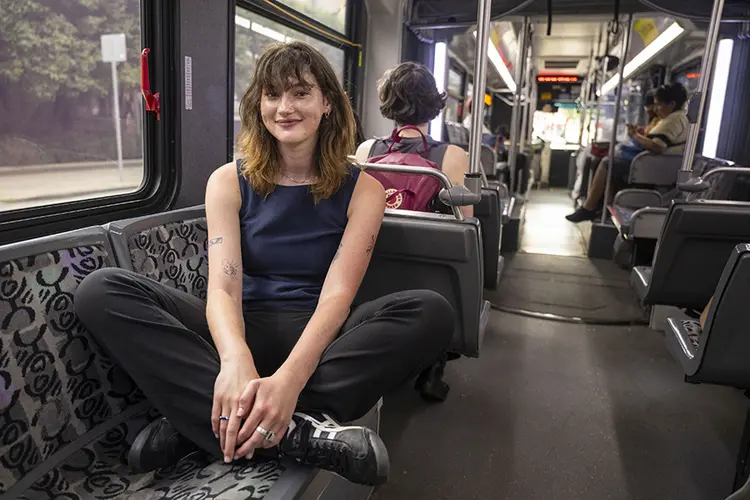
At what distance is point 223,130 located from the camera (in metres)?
2.69

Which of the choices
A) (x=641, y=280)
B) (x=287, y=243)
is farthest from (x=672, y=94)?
(x=287, y=243)

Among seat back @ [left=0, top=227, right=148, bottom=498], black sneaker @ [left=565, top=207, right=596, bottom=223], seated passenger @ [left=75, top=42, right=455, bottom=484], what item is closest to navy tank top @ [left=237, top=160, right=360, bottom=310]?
seated passenger @ [left=75, top=42, right=455, bottom=484]

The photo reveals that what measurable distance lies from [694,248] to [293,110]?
1830 mm

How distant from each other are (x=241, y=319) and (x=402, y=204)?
0.98 meters

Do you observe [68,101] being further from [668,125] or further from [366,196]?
[668,125]

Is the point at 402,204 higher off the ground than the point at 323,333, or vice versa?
the point at 402,204

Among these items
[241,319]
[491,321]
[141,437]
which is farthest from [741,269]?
[491,321]

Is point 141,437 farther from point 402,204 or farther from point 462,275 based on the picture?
point 402,204

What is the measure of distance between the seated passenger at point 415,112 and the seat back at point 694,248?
93 cm

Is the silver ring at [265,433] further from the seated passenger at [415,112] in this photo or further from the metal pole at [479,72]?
the seated passenger at [415,112]

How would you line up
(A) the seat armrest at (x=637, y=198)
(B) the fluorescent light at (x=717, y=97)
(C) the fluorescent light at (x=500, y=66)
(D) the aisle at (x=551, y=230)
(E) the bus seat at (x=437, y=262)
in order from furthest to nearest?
(C) the fluorescent light at (x=500, y=66) → (D) the aisle at (x=551, y=230) → (A) the seat armrest at (x=637, y=198) → (B) the fluorescent light at (x=717, y=97) → (E) the bus seat at (x=437, y=262)

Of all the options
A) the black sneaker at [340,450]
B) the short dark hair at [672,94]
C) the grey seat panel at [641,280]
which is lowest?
the black sneaker at [340,450]

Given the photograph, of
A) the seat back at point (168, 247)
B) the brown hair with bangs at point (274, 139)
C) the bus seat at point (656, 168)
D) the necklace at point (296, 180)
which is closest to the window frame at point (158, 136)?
the seat back at point (168, 247)

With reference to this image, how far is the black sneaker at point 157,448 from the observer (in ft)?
4.41
